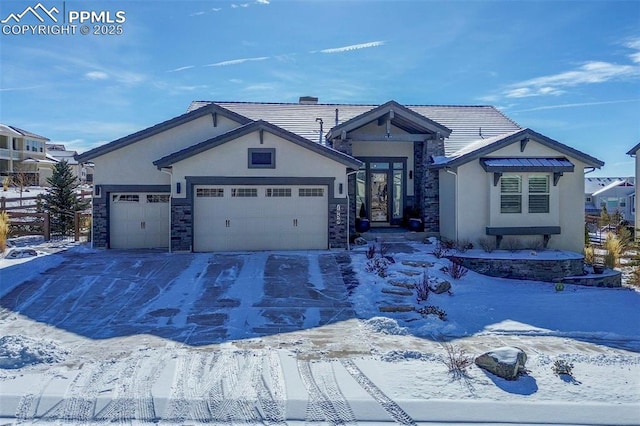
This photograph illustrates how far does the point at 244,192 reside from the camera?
15.3 metres

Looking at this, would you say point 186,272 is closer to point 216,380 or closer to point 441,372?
point 216,380

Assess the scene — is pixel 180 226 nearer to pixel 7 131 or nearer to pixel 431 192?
pixel 431 192

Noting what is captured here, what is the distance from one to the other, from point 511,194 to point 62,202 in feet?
57.4

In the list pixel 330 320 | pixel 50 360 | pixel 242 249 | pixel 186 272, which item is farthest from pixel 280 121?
pixel 50 360

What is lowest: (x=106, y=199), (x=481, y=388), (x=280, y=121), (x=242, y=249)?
(x=481, y=388)

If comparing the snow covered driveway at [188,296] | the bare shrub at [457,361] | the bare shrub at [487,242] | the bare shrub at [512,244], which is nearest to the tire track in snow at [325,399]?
the bare shrub at [457,361]

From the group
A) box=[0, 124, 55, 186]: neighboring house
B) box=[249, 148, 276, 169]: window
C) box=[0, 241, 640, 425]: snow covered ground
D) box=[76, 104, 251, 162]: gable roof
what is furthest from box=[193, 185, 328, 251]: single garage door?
box=[0, 124, 55, 186]: neighboring house

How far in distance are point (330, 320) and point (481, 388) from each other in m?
3.56

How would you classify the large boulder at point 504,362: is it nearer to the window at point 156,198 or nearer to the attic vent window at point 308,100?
the window at point 156,198

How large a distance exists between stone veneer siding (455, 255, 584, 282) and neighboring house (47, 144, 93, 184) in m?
35.3

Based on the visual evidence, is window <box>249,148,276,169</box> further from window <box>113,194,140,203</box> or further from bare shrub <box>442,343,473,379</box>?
bare shrub <box>442,343,473,379</box>

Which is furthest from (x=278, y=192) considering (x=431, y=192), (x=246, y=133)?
(x=431, y=192)

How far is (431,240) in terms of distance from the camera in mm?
16859

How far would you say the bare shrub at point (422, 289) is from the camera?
1020 centimetres
